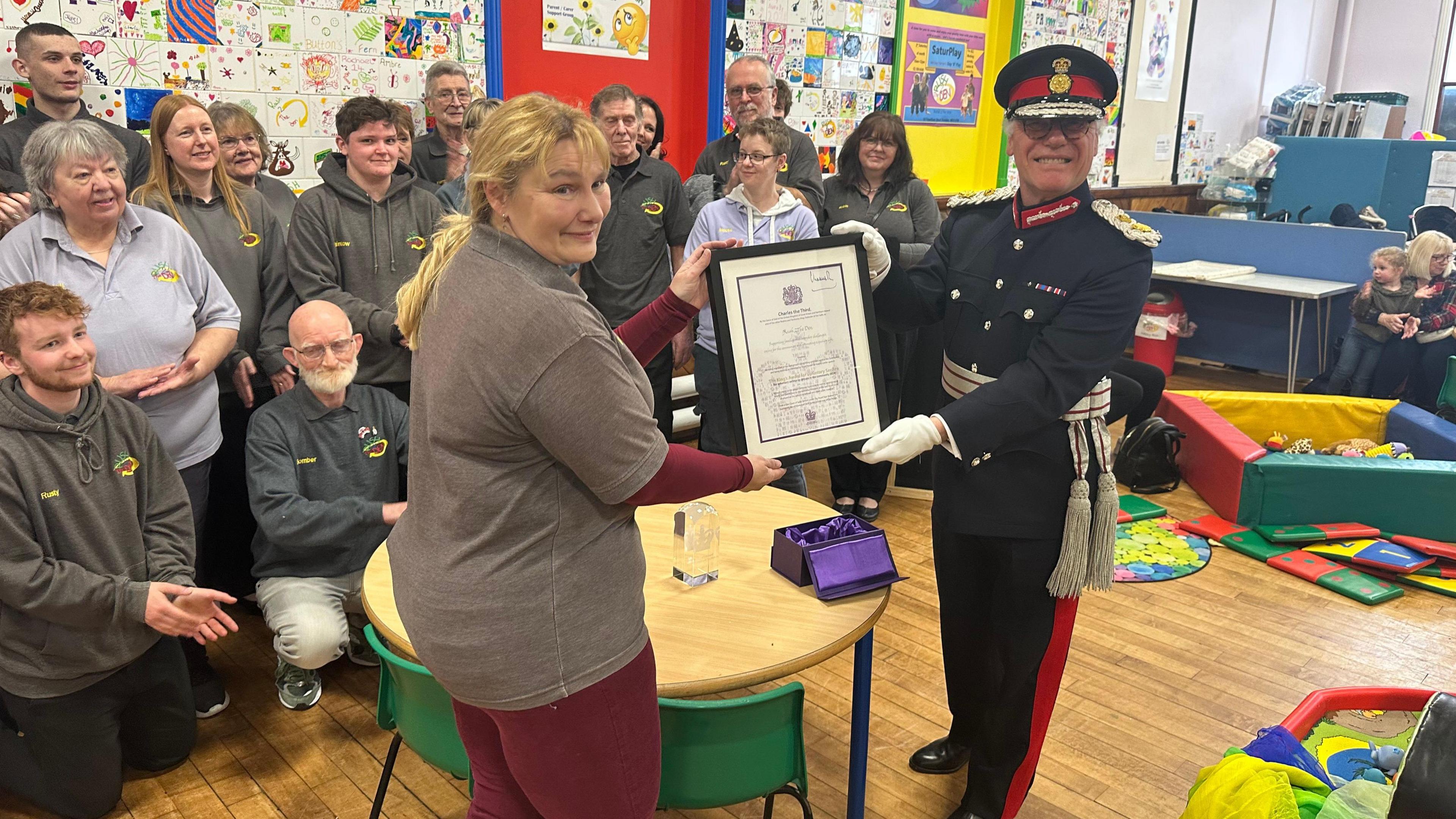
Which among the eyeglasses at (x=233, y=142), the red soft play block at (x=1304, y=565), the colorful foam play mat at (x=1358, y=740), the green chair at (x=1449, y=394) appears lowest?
the red soft play block at (x=1304, y=565)

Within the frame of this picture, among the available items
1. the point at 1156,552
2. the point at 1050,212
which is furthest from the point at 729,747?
the point at 1156,552

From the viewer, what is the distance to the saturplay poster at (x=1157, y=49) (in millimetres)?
8930

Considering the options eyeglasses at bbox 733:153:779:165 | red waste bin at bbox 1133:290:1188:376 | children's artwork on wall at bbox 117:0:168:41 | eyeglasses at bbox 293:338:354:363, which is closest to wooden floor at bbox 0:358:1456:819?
eyeglasses at bbox 293:338:354:363

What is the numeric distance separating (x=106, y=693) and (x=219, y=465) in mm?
1016

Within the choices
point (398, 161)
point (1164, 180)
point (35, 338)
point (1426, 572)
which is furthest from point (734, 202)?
point (1164, 180)

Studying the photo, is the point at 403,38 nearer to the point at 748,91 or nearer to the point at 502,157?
the point at 748,91

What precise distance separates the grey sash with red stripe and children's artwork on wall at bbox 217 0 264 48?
10.5ft

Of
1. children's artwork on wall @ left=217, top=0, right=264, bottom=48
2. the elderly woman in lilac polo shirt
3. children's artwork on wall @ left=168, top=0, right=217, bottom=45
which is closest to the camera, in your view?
the elderly woman in lilac polo shirt

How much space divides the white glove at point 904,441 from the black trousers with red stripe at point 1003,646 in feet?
1.09

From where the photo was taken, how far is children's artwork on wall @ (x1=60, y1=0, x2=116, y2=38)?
3.65 meters

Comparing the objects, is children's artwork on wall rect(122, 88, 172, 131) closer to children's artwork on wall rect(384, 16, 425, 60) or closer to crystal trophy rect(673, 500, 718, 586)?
children's artwork on wall rect(384, 16, 425, 60)

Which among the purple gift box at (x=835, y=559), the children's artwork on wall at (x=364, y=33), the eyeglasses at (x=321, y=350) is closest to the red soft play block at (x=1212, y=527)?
the purple gift box at (x=835, y=559)

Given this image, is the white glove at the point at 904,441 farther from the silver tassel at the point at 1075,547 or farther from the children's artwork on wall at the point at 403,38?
the children's artwork on wall at the point at 403,38

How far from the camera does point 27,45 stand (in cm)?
346
